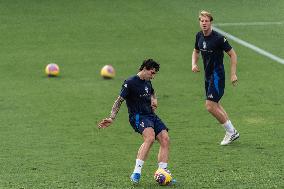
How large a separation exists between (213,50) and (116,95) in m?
5.34

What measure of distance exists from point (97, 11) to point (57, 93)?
10434 mm

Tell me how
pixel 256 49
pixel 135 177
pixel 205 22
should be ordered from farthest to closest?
pixel 256 49, pixel 205 22, pixel 135 177

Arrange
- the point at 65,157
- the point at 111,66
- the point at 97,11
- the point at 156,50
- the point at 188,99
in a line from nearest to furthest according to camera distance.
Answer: the point at 65,157 < the point at 188,99 < the point at 111,66 < the point at 156,50 < the point at 97,11

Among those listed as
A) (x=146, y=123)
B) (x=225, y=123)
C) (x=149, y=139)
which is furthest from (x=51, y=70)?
(x=149, y=139)

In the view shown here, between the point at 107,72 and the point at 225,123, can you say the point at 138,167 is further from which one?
the point at 107,72

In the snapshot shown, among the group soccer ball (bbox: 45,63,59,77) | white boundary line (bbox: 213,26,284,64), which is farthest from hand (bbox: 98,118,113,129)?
white boundary line (bbox: 213,26,284,64)

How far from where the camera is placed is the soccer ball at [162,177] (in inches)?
583

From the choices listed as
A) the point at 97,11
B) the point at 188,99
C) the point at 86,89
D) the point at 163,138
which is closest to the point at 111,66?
the point at 86,89

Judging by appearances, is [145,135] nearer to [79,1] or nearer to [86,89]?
[86,89]

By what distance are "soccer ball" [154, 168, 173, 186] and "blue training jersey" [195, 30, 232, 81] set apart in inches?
152

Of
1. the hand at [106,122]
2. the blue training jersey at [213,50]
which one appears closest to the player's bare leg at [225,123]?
the blue training jersey at [213,50]

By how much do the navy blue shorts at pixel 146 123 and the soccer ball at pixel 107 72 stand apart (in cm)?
931

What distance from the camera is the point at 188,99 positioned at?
22.5 metres

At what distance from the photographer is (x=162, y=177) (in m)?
14.8
